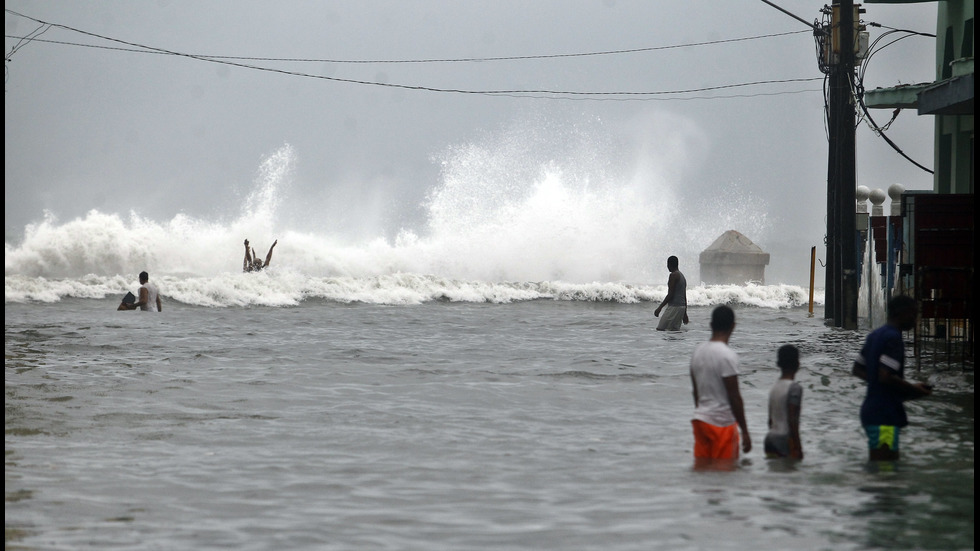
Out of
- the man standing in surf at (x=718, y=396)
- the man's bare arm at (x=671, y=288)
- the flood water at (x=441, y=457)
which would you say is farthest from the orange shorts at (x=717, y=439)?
the man's bare arm at (x=671, y=288)

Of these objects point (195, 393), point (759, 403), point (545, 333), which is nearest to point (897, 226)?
point (545, 333)

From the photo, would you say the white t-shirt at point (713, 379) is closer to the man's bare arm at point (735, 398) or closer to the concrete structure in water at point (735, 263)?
the man's bare arm at point (735, 398)

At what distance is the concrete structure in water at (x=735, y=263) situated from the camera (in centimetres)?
5066

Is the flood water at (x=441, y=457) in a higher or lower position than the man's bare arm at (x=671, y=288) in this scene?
lower

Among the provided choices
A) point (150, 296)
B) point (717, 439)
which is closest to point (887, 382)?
point (717, 439)

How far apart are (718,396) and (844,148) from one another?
51.1ft

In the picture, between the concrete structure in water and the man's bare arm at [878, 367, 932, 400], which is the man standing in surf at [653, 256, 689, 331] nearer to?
the man's bare arm at [878, 367, 932, 400]

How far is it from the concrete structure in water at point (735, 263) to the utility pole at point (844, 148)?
27.3 m

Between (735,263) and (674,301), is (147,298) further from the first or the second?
(735,263)

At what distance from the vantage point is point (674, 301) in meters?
22.4

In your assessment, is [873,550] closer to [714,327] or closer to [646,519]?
[646,519]

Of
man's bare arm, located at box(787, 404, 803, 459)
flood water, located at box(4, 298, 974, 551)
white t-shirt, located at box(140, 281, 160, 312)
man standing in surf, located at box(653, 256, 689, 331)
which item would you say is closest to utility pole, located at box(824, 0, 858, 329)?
man standing in surf, located at box(653, 256, 689, 331)

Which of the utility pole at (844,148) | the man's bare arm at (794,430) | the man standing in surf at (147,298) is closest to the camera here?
the man's bare arm at (794,430)

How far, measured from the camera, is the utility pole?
22250 millimetres
